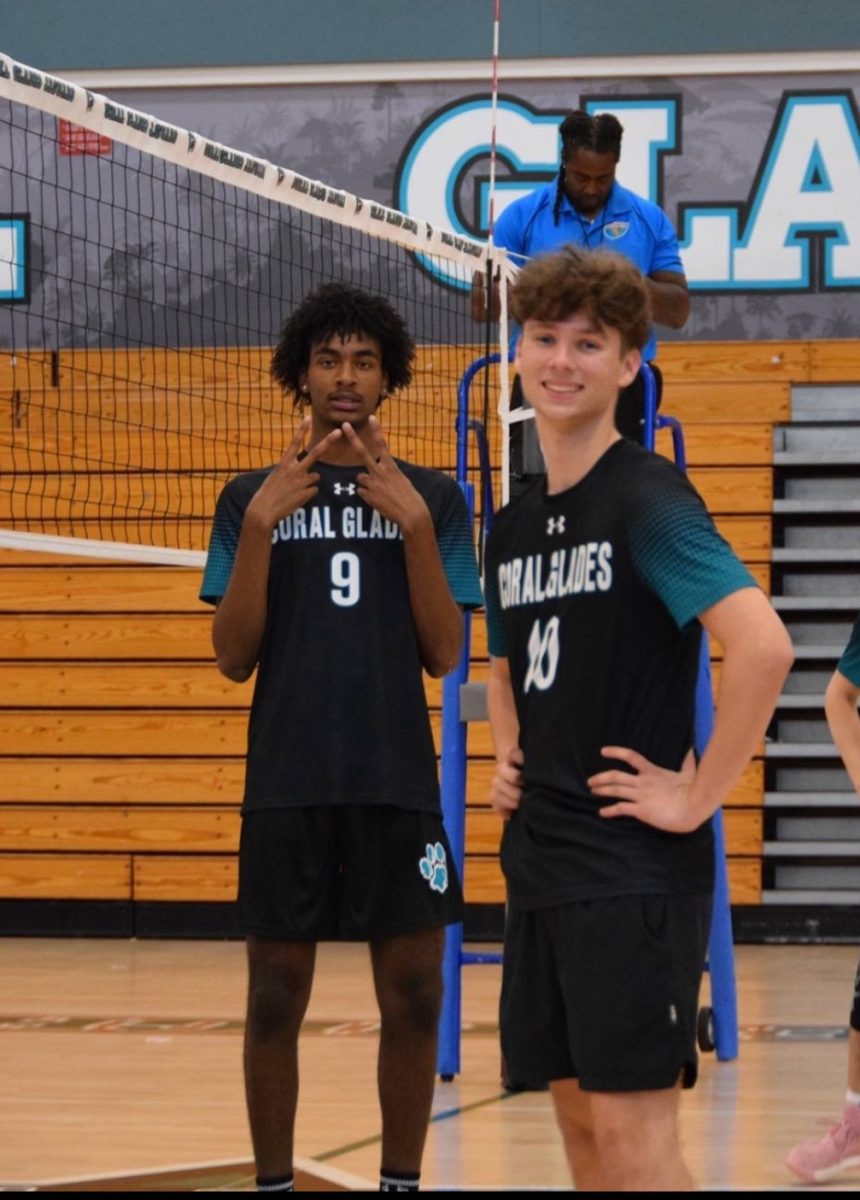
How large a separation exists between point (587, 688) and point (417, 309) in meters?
8.35

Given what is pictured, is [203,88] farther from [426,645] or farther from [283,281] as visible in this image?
[426,645]

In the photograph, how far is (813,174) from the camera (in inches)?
424

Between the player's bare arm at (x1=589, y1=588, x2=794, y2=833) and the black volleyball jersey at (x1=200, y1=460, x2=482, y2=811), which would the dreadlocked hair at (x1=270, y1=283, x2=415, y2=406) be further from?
the player's bare arm at (x1=589, y1=588, x2=794, y2=833)

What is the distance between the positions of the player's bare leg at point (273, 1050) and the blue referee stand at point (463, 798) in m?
1.96

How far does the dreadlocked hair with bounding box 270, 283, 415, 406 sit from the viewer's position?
12.7 feet

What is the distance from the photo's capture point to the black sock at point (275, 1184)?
3.60 metres

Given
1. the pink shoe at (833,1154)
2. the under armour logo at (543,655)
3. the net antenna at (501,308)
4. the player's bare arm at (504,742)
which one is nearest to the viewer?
the under armour logo at (543,655)

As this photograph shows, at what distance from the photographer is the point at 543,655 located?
2732mm

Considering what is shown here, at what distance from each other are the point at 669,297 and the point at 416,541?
2.37 m

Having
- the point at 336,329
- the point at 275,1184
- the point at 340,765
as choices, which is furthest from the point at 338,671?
the point at 275,1184

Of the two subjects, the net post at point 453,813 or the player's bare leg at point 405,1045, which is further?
the net post at point 453,813

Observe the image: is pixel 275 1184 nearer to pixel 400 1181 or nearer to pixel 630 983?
pixel 400 1181

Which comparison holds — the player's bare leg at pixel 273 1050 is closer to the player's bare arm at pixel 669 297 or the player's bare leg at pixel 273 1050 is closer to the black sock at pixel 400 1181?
the black sock at pixel 400 1181

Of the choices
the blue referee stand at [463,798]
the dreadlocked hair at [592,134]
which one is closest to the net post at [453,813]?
the blue referee stand at [463,798]
